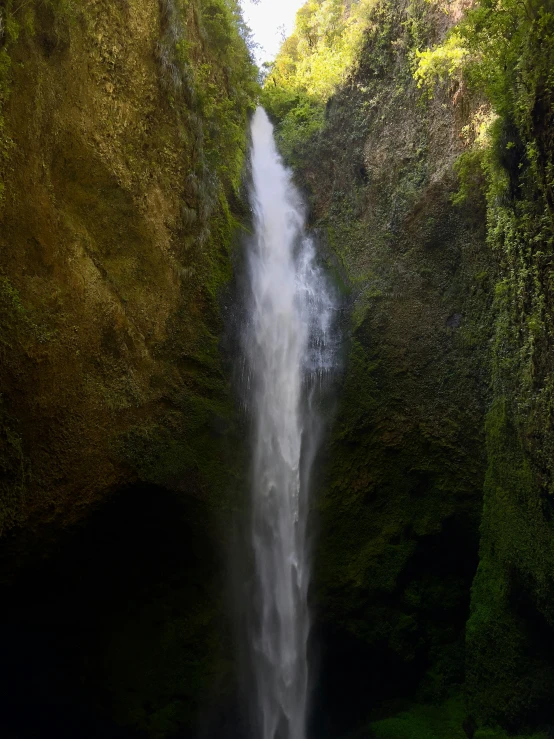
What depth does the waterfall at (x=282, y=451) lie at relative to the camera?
8.87 metres

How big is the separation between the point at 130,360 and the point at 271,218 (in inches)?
271

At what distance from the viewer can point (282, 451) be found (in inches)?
392

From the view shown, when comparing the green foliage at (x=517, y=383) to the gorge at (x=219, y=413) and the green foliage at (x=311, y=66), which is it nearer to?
the gorge at (x=219, y=413)

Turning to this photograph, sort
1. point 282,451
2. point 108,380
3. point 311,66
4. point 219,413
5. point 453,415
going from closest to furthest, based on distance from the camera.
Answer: point 108,380 < point 219,413 < point 453,415 < point 282,451 < point 311,66

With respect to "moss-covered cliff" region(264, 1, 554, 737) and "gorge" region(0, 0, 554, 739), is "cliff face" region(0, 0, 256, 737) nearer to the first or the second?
"gorge" region(0, 0, 554, 739)

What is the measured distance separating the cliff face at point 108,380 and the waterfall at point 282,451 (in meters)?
0.71

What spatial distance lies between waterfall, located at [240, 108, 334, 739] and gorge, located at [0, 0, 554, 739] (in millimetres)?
127

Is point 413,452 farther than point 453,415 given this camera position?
Yes

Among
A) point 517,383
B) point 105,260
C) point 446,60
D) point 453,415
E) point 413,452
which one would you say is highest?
point 446,60

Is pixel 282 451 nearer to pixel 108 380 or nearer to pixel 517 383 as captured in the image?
pixel 108 380

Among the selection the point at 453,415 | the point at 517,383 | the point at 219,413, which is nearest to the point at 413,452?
the point at 453,415

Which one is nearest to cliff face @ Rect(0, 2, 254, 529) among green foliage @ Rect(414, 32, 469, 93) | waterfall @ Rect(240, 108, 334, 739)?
waterfall @ Rect(240, 108, 334, 739)

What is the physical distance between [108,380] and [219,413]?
83.3 inches

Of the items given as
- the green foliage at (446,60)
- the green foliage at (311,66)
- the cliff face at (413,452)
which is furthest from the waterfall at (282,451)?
the green foliage at (311,66)
